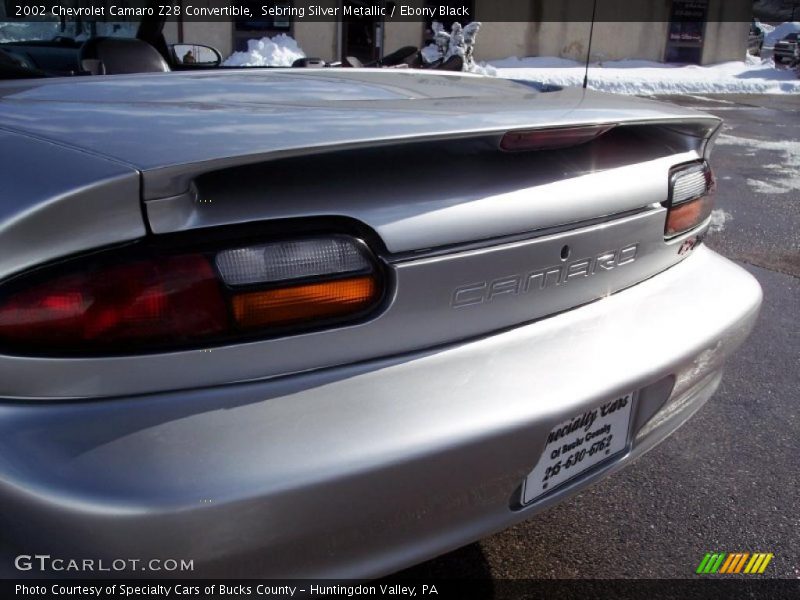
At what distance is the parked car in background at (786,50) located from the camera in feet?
71.6

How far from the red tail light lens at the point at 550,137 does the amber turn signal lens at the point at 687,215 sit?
0.34 m

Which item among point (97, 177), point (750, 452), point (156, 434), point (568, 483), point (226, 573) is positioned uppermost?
point (97, 177)

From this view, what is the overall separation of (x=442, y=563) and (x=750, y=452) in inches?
50.7

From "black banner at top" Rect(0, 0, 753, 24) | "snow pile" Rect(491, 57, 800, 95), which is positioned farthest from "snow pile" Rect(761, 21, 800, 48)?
"snow pile" Rect(491, 57, 800, 95)

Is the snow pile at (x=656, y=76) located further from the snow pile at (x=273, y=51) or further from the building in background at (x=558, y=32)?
the snow pile at (x=273, y=51)

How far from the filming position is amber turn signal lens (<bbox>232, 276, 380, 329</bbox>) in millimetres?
1251

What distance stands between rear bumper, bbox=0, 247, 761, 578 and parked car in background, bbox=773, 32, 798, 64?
23.9 metres

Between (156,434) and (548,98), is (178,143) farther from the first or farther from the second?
(548,98)

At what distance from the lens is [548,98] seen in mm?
2008

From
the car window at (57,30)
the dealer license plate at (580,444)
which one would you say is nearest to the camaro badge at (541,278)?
the dealer license plate at (580,444)

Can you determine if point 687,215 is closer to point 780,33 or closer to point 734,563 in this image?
point 734,563

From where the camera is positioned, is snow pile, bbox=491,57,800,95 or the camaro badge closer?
the camaro badge

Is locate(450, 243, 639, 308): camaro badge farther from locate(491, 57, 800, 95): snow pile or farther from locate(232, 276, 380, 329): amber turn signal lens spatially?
locate(491, 57, 800, 95): snow pile

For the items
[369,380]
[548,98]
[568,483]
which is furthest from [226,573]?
[548,98]
